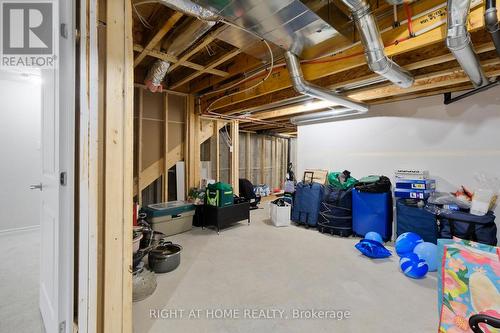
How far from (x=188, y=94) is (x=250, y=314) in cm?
377

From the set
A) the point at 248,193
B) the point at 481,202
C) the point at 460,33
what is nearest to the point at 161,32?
the point at 460,33

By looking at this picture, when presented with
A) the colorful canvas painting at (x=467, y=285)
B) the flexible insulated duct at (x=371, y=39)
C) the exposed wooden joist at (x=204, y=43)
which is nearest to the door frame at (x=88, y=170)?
the exposed wooden joist at (x=204, y=43)

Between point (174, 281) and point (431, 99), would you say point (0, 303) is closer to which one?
point (174, 281)

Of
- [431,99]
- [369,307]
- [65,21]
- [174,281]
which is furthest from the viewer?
[431,99]

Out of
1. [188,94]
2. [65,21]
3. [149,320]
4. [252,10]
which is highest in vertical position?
[188,94]

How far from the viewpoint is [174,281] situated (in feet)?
7.37

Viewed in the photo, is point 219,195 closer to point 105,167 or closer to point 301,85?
point 301,85

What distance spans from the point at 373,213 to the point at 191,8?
3376 millimetres

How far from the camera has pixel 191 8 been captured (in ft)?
5.20

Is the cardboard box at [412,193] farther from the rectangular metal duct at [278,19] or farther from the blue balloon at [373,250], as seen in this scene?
the rectangular metal duct at [278,19]

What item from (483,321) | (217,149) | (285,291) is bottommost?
(285,291)

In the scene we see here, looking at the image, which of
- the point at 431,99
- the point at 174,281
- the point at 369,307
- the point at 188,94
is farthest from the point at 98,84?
the point at 431,99

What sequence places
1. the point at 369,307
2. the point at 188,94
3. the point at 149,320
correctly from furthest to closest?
the point at 188,94, the point at 369,307, the point at 149,320

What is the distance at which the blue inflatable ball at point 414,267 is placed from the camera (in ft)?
7.67
